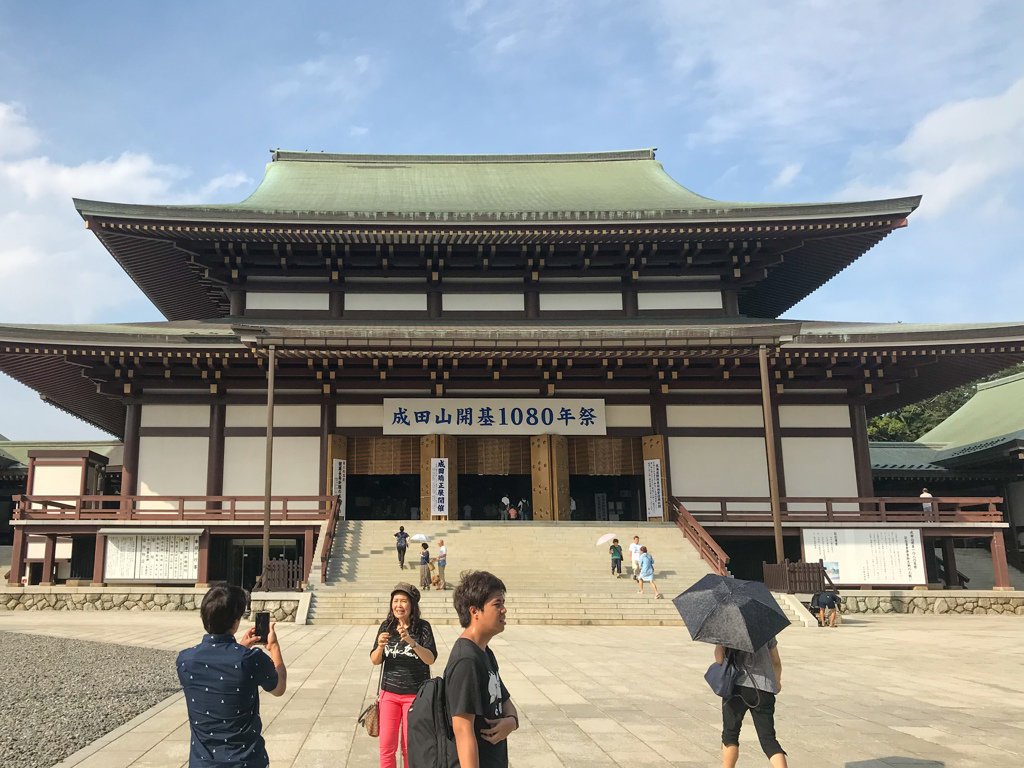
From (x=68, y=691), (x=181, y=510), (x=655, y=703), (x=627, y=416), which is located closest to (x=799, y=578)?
(x=627, y=416)

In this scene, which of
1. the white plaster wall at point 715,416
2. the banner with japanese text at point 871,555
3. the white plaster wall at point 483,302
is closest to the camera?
the banner with japanese text at point 871,555

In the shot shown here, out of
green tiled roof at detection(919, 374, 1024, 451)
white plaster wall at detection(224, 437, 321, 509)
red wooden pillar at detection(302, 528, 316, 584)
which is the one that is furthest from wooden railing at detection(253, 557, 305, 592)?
green tiled roof at detection(919, 374, 1024, 451)

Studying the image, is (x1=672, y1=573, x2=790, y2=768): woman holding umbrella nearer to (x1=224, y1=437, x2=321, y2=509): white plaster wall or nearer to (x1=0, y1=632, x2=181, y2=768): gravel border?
(x1=0, y1=632, x2=181, y2=768): gravel border

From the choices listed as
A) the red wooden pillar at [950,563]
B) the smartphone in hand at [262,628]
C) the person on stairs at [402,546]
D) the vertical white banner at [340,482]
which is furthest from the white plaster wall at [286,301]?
the smartphone in hand at [262,628]

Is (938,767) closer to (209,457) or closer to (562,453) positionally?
(562,453)

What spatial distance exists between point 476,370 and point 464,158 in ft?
41.9

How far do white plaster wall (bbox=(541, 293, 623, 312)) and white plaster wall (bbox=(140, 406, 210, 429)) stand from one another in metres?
10.5

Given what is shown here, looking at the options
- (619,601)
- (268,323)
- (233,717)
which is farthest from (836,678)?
(268,323)

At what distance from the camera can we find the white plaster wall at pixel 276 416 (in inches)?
859

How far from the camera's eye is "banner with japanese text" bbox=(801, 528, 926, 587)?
65.1 feet

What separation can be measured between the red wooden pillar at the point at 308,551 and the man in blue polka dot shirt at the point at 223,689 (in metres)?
16.0

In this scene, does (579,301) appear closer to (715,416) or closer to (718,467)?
(715,416)

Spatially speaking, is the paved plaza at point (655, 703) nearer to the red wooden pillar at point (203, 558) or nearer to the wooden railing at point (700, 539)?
the wooden railing at point (700, 539)

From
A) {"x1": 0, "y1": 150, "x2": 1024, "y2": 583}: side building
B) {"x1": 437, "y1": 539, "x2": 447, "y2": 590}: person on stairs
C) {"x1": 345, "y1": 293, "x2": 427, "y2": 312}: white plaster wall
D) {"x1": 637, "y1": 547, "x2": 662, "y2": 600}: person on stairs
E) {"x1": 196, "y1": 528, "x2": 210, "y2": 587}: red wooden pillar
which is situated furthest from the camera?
{"x1": 345, "y1": 293, "x2": 427, "y2": 312}: white plaster wall
